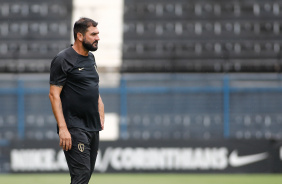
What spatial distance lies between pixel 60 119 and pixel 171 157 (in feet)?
22.9

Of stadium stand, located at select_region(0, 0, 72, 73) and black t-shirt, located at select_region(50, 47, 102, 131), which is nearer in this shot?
black t-shirt, located at select_region(50, 47, 102, 131)

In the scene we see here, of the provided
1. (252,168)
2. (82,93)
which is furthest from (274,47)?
(82,93)

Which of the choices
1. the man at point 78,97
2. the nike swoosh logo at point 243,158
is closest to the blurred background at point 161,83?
the nike swoosh logo at point 243,158

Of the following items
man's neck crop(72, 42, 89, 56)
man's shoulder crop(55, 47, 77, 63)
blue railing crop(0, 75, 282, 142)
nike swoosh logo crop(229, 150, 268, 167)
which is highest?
man's neck crop(72, 42, 89, 56)

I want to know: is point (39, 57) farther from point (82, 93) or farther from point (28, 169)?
point (82, 93)

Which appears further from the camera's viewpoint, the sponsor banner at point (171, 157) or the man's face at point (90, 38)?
the sponsor banner at point (171, 157)

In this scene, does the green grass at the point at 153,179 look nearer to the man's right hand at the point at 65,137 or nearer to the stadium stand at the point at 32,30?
the stadium stand at the point at 32,30

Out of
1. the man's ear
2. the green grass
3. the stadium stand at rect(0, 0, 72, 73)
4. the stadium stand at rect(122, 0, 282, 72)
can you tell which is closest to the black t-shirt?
the man's ear

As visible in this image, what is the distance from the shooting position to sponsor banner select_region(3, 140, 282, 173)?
35.9ft

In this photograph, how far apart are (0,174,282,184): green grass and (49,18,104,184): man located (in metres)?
5.09

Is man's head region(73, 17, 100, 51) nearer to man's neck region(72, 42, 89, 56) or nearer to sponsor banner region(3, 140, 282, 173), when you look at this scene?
man's neck region(72, 42, 89, 56)

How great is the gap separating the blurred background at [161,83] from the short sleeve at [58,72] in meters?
6.76

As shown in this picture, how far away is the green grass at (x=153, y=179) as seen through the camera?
9.52 metres

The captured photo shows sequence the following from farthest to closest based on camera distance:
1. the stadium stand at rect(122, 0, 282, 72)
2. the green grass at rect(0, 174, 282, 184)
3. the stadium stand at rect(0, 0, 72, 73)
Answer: the stadium stand at rect(0, 0, 72, 73) → the stadium stand at rect(122, 0, 282, 72) → the green grass at rect(0, 174, 282, 184)
